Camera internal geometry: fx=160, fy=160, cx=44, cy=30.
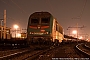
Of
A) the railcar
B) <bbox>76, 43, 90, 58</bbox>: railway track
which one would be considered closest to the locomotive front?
the railcar

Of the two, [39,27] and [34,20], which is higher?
[34,20]

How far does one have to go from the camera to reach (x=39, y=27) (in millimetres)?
18328

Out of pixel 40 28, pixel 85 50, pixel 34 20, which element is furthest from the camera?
pixel 34 20

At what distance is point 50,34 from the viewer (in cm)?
1800

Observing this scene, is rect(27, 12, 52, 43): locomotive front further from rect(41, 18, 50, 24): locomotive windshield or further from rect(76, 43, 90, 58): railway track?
rect(76, 43, 90, 58): railway track

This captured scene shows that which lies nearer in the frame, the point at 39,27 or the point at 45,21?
the point at 39,27

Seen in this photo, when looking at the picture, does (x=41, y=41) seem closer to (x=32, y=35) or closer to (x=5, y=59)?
(x=32, y=35)

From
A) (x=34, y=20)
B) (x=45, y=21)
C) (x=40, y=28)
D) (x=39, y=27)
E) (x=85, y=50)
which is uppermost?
(x=34, y=20)

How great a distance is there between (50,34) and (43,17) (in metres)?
2.29

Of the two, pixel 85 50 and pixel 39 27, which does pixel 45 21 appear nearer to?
pixel 39 27

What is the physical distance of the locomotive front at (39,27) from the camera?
1791 centimetres

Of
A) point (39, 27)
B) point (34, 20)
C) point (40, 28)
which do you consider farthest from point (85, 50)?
point (34, 20)

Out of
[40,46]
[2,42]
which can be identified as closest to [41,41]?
[40,46]

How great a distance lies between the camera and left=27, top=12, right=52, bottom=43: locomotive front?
17906mm
